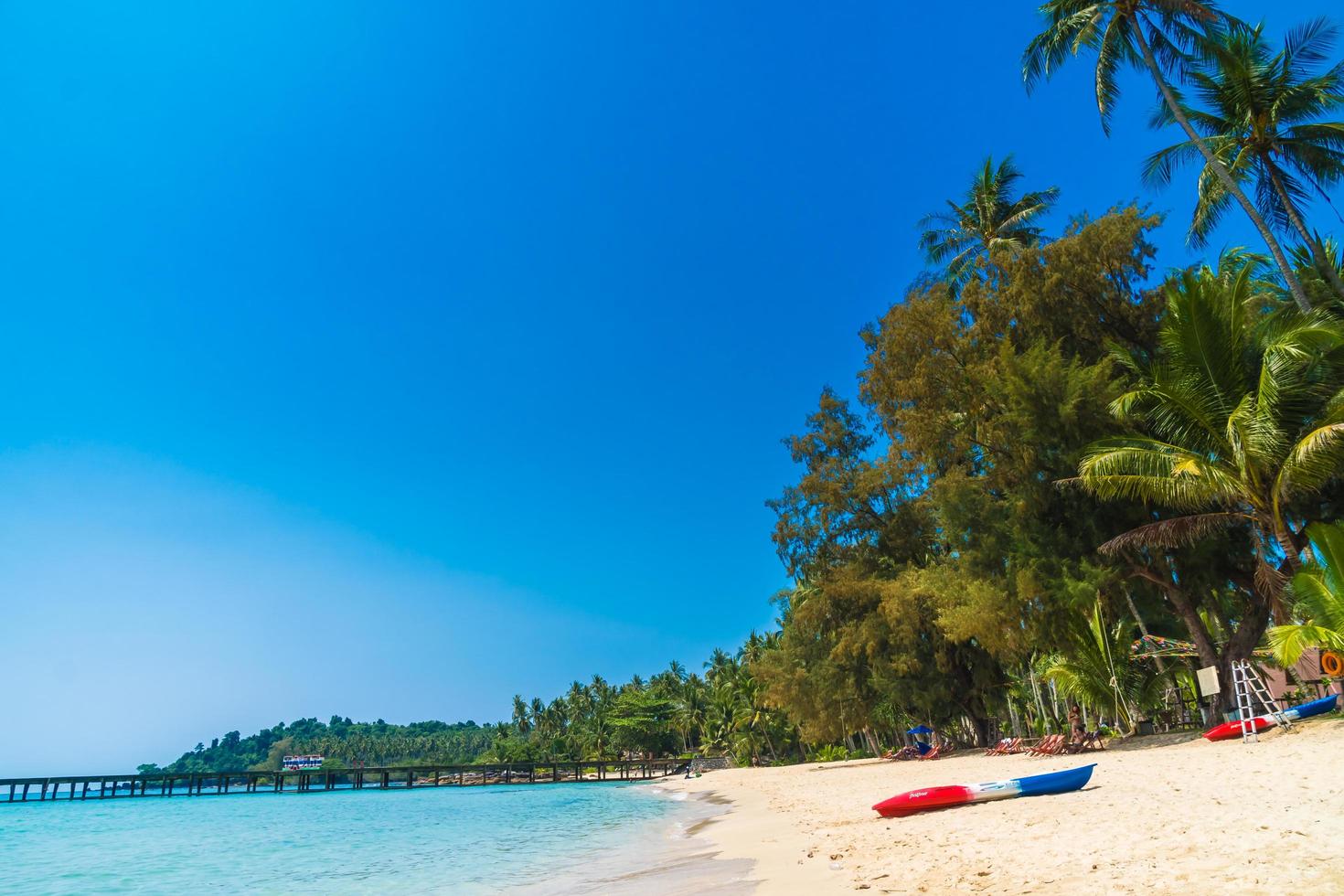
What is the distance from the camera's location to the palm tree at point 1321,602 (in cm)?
1282

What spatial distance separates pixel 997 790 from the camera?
1046cm

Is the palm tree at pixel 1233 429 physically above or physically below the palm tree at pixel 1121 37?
below

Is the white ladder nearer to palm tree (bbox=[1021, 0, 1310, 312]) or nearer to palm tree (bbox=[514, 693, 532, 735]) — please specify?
palm tree (bbox=[1021, 0, 1310, 312])

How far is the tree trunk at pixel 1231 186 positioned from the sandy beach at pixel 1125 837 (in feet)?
28.4

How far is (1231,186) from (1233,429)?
5688 millimetres

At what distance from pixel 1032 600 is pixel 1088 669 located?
336 cm

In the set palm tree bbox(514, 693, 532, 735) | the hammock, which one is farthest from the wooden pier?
the hammock

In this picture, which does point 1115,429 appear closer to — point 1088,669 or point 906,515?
point 1088,669

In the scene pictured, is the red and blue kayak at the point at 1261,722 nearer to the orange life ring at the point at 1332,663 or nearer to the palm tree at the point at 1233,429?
the orange life ring at the point at 1332,663

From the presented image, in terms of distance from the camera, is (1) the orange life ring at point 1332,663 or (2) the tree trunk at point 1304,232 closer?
(1) the orange life ring at point 1332,663

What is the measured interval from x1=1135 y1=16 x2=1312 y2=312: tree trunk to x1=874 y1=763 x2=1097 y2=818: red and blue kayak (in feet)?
37.6

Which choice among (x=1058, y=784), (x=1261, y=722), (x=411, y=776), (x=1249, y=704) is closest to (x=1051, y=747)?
(x=1261, y=722)

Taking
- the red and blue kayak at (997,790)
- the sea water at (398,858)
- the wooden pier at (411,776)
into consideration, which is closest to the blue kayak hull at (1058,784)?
the red and blue kayak at (997,790)

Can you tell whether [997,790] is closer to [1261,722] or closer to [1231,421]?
[1261,722]
